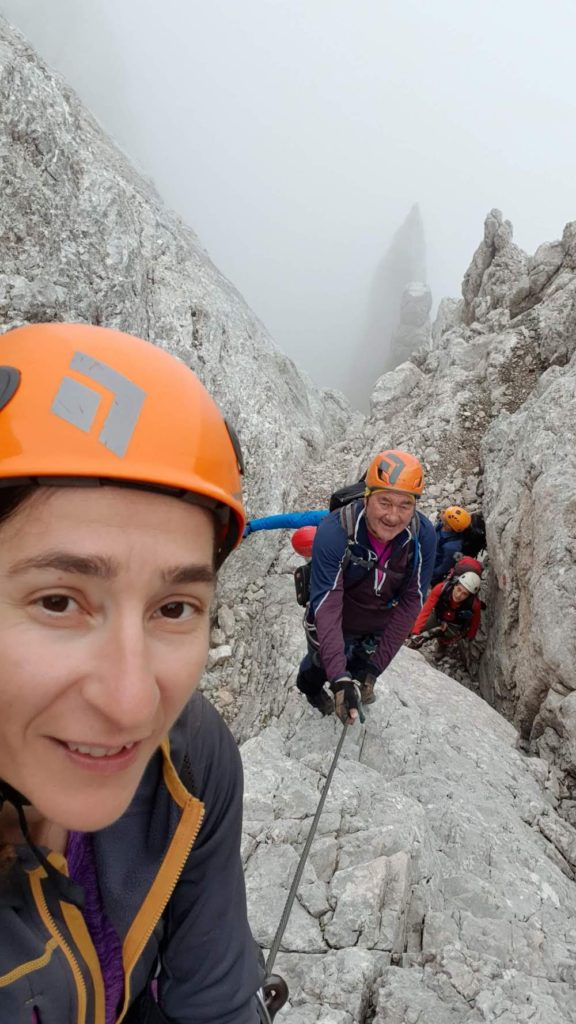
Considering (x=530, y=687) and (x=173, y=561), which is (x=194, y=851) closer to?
(x=173, y=561)

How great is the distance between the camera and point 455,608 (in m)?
11.6

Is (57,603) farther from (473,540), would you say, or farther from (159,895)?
(473,540)

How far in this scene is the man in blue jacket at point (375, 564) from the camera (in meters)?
5.76

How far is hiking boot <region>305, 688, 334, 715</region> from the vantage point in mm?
7410

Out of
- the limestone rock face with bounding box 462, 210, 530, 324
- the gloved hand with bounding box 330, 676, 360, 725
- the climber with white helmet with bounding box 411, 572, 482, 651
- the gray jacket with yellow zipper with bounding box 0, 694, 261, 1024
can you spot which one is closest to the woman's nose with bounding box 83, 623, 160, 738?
the gray jacket with yellow zipper with bounding box 0, 694, 261, 1024

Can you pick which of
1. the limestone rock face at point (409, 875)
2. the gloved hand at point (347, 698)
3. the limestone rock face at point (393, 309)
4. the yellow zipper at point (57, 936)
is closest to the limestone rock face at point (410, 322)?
the limestone rock face at point (393, 309)

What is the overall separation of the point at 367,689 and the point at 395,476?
3.00 metres

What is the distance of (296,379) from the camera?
2070 centimetres

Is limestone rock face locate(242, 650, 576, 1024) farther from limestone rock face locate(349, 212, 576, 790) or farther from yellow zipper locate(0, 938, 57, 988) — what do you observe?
yellow zipper locate(0, 938, 57, 988)

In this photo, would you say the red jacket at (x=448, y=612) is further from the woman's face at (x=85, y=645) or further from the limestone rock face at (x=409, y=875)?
the woman's face at (x=85, y=645)

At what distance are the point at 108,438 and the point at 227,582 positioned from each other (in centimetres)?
1055

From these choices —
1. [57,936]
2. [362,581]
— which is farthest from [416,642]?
[57,936]

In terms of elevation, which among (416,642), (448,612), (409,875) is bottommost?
(416,642)

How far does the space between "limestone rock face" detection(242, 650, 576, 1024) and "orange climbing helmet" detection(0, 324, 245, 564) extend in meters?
3.76
